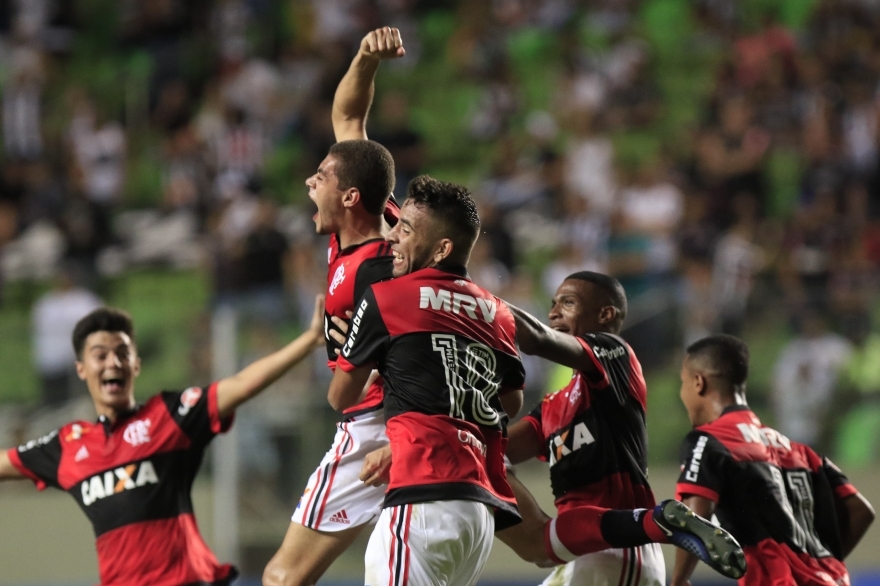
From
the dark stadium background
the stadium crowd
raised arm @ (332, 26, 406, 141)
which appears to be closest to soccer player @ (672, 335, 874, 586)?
raised arm @ (332, 26, 406, 141)

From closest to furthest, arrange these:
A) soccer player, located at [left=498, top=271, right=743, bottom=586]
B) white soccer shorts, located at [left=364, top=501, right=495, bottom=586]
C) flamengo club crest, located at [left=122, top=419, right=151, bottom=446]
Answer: white soccer shorts, located at [left=364, top=501, right=495, bottom=586]
soccer player, located at [left=498, top=271, right=743, bottom=586]
flamengo club crest, located at [left=122, top=419, right=151, bottom=446]

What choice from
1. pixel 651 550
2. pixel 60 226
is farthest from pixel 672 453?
pixel 60 226

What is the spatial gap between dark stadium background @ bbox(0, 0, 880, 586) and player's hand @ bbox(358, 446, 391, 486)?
14.6 feet

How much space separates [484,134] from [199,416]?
9211 mm

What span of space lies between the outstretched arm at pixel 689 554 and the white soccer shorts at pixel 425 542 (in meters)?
1.16

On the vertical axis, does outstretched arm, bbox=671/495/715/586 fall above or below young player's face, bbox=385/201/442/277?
below

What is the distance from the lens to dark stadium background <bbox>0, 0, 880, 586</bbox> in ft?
29.9

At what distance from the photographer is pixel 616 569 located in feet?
16.5

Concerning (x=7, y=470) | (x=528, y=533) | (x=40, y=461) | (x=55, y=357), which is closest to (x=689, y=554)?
(x=528, y=533)

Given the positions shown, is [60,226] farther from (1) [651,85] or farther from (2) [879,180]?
(2) [879,180]

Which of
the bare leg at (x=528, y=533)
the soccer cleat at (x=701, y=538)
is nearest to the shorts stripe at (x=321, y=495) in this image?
the bare leg at (x=528, y=533)

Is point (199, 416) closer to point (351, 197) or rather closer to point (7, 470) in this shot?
point (7, 470)

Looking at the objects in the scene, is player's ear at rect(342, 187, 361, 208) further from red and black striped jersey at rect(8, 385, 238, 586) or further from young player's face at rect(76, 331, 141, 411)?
young player's face at rect(76, 331, 141, 411)

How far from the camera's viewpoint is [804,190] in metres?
12.5
